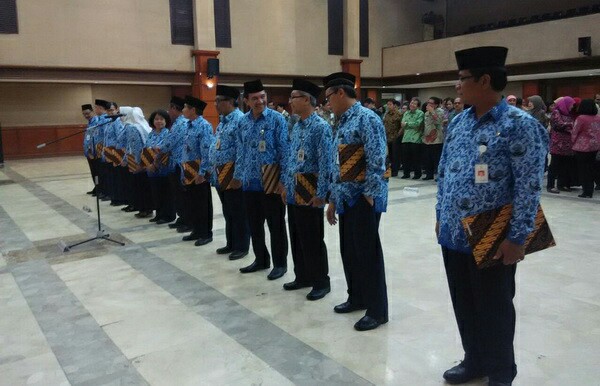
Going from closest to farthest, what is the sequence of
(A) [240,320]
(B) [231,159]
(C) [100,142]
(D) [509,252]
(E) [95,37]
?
1. (D) [509,252]
2. (A) [240,320]
3. (B) [231,159]
4. (C) [100,142]
5. (E) [95,37]

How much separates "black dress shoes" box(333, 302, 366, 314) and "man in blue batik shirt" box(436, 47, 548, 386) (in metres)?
1.12

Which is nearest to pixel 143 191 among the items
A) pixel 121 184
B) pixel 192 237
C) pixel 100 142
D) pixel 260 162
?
pixel 121 184

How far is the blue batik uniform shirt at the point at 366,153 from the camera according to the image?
296cm

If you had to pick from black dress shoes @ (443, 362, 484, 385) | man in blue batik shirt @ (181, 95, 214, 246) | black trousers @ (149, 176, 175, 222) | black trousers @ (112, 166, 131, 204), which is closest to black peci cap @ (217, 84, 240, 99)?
man in blue batik shirt @ (181, 95, 214, 246)

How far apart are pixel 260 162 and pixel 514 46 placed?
614 inches

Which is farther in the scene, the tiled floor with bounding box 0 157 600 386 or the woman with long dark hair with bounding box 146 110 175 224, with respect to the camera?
the woman with long dark hair with bounding box 146 110 175 224

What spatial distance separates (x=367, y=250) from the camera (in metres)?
3.10

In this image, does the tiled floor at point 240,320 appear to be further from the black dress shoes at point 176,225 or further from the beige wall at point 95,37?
the beige wall at point 95,37

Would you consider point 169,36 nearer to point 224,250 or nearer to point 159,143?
point 159,143

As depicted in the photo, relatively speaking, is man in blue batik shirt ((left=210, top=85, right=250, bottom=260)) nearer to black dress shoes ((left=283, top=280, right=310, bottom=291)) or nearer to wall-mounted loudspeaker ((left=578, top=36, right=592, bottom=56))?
black dress shoes ((left=283, top=280, right=310, bottom=291))

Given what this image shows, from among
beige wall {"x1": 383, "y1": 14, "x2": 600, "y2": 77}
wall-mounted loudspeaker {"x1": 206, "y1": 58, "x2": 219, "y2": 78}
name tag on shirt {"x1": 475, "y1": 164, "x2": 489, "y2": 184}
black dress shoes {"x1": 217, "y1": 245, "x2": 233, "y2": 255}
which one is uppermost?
beige wall {"x1": 383, "y1": 14, "x2": 600, "y2": 77}

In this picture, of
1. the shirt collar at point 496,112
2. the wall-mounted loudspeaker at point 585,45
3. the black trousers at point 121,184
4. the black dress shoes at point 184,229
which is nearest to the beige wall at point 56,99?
the black trousers at point 121,184

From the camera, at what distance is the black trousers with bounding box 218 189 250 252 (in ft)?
15.3

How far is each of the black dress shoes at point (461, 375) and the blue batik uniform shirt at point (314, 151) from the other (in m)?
1.42
